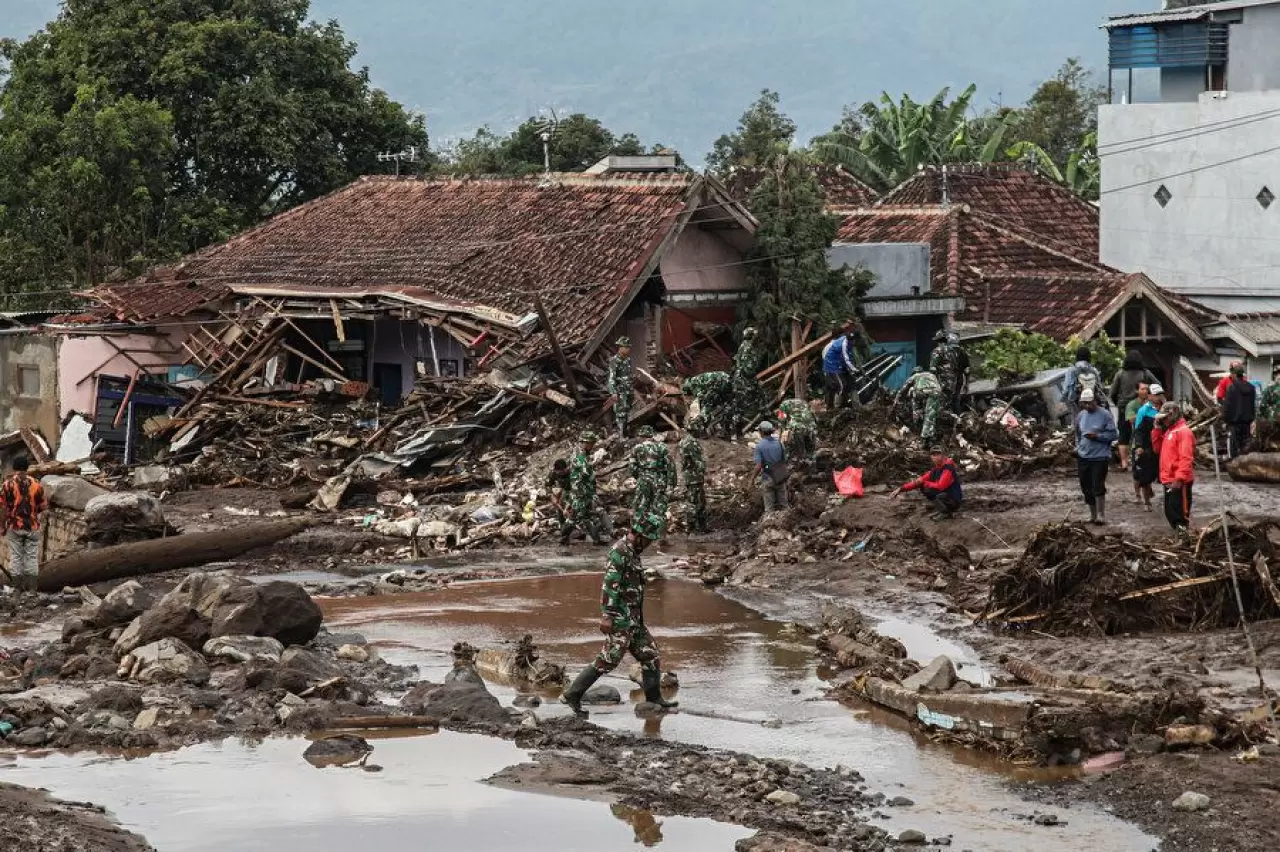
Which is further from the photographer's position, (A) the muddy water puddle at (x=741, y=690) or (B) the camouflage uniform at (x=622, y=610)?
(B) the camouflage uniform at (x=622, y=610)

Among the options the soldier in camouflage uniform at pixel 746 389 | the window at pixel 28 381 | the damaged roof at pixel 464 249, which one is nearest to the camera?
the soldier in camouflage uniform at pixel 746 389

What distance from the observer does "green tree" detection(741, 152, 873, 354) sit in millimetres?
28547

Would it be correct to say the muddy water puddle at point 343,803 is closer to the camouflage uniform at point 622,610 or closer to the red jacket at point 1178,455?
the camouflage uniform at point 622,610

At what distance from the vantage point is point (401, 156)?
43531mm

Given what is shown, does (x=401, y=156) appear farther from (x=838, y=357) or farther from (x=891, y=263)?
(x=838, y=357)

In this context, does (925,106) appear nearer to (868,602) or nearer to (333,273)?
(333,273)

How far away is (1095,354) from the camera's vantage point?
29.3m

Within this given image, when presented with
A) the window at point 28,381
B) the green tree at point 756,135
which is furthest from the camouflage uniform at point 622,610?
the green tree at point 756,135

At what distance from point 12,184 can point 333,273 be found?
1106 cm

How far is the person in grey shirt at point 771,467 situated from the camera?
69.9 feet

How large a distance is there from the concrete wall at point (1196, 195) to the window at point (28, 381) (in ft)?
69.7

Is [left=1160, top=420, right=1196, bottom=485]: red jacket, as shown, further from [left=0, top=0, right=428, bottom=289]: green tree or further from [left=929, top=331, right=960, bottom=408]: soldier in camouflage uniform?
[left=0, top=0, right=428, bottom=289]: green tree

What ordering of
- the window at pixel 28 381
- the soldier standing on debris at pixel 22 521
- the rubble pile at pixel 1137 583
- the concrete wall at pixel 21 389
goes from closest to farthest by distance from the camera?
the rubble pile at pixel 1137 583
the soldier standing on debris at pixel 22 521
the concrete wall at pixel 21 389
the window at pixel 28 381

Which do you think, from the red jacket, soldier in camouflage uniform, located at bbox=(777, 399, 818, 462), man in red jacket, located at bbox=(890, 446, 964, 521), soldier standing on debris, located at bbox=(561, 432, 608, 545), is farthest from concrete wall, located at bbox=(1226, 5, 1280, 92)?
the red jacket
